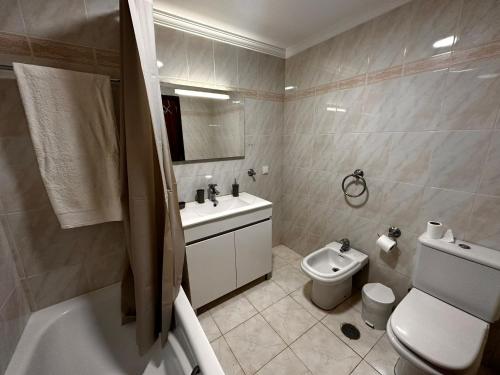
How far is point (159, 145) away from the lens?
0.89 metres

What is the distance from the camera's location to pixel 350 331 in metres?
1.50

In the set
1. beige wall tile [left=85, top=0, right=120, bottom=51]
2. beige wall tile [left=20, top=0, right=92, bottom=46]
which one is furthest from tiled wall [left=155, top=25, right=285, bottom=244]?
beige wall tile [left=20, top=0, right=92, bottom=46]

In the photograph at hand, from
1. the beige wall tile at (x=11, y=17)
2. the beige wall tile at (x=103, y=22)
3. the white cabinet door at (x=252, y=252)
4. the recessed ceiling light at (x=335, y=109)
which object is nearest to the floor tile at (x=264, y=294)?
the white cabinet door at (x=252, y=252)

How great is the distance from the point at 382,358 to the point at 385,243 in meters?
0.73

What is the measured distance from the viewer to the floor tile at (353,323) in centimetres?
139

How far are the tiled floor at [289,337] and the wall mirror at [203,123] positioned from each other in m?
1.33

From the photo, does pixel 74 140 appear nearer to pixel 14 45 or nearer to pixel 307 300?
pixel 14 45

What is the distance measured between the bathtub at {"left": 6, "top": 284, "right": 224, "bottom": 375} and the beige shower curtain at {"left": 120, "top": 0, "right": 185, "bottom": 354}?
0.10 m

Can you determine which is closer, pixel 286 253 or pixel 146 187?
pixel 146 187

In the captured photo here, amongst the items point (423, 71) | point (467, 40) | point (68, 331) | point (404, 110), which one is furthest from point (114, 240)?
point (467, 40)

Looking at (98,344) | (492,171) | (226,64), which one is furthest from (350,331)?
(226,64)

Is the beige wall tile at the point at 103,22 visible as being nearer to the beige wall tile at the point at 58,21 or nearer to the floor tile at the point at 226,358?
the beige wall tile at the point at 58,21

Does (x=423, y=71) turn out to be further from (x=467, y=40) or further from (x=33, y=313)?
(x=33, y=313)

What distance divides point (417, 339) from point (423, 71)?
1523mm
